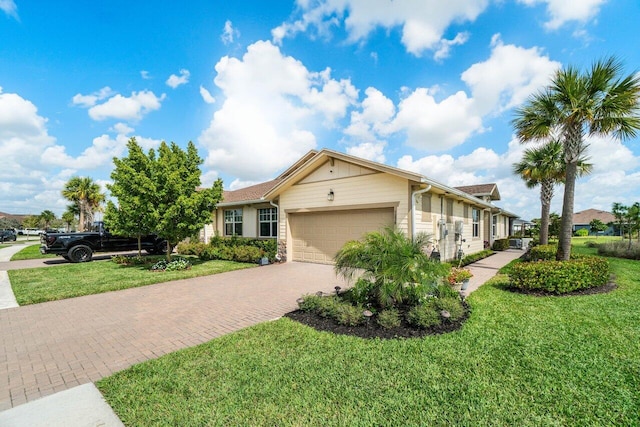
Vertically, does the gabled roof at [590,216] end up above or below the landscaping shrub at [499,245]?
above

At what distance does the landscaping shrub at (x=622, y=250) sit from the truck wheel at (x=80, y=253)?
2752 centimetres

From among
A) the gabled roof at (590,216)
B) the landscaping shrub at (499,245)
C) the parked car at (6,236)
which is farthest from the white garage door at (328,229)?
the gabled roof at (590,216)

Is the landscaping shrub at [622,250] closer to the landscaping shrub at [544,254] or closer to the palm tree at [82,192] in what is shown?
the landscaping shrub at [544,254]

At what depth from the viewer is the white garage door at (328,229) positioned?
36.2ft

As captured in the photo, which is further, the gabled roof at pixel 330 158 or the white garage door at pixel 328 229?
the white garage door at pixel 328 229

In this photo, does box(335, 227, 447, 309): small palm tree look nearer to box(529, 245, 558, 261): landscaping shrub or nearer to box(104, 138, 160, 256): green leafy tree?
box(104, 138, 160, 256): green leafy tree

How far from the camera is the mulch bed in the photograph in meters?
4.53

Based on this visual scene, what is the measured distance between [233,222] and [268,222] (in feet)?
10.7

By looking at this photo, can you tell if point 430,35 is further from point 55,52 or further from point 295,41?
point 55,52

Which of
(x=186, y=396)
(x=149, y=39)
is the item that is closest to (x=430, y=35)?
(x=149, y=39)

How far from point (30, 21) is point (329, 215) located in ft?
39.4

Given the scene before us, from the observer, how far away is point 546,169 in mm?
15984

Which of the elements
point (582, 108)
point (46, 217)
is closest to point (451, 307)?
point (582, 108)

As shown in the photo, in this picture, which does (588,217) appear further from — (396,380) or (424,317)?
(396,380)
